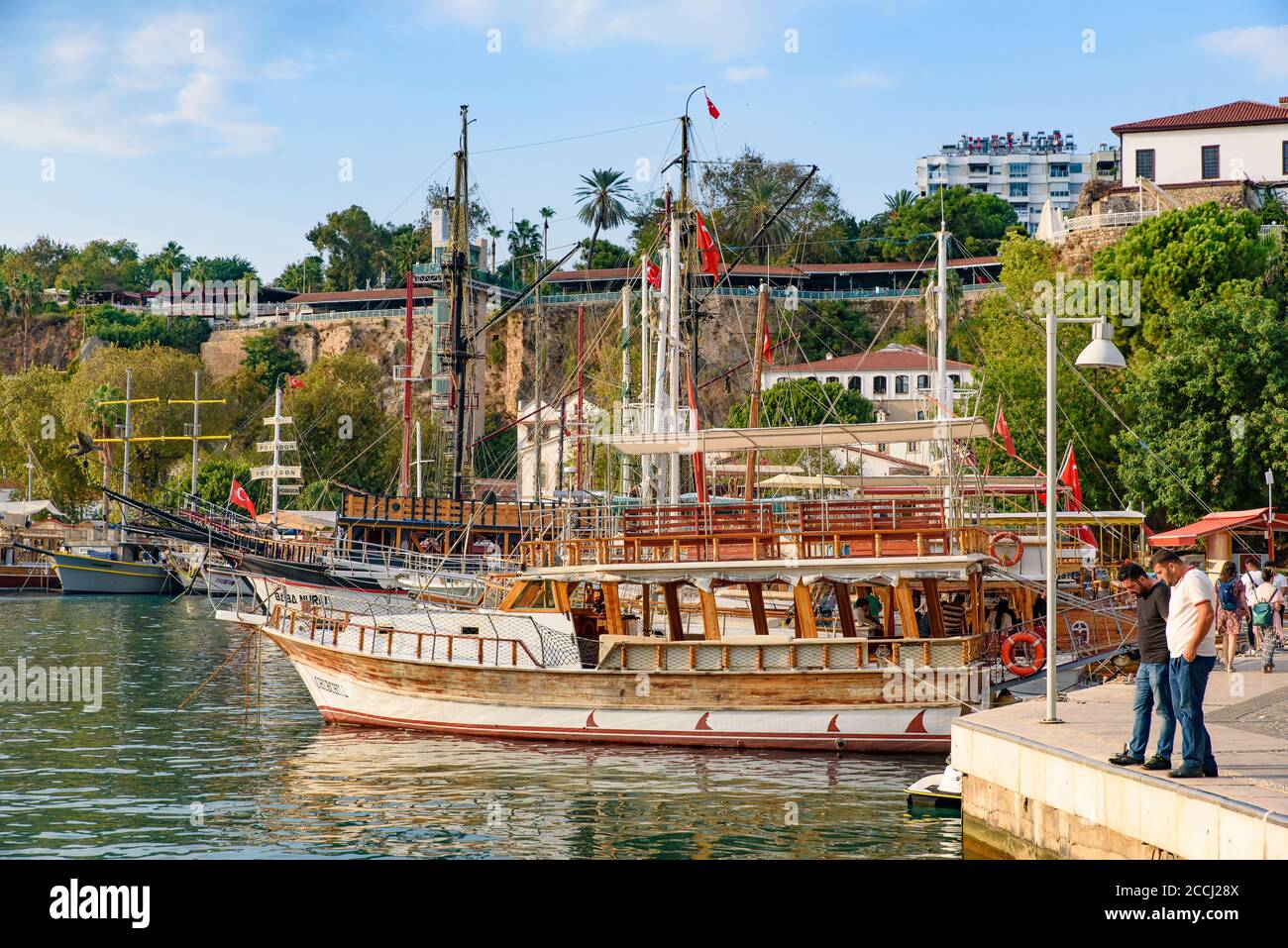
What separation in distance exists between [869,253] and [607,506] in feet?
287

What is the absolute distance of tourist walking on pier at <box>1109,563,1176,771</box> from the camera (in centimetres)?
1224

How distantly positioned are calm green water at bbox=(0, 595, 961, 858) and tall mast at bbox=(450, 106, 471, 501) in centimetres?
2554

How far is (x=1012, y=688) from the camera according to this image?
22297 mm

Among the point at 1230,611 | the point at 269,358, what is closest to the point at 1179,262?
the point at 1230,611

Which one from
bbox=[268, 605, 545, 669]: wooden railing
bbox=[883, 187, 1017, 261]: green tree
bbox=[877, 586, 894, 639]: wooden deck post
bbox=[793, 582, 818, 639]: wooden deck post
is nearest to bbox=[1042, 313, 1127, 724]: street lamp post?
bbox=[793, 582, 818, 639]: wooden deck post

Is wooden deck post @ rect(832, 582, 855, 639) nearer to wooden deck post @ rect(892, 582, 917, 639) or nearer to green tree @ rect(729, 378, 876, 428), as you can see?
wooden deck post @ rect(892, 582, 917, 639)

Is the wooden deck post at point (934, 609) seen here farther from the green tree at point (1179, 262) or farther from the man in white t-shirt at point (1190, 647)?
the green tree at point (1179, 262)

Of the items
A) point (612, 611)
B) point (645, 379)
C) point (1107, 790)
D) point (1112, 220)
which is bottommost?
point (1107, 790)

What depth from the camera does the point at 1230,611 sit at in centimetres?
2205

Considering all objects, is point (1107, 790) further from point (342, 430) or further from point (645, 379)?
point (342, 430)

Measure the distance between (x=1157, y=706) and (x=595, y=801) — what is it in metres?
8.30

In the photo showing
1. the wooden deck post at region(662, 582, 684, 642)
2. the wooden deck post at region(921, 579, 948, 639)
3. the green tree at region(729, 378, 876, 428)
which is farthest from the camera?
the green tree at region(729, 378, 876, 428)

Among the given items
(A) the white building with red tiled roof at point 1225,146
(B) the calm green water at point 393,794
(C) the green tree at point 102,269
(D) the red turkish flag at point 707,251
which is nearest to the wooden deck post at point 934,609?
(B) the calm green water at point 393,794

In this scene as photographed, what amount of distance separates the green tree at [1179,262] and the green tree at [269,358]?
64.2 m
